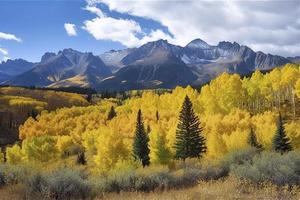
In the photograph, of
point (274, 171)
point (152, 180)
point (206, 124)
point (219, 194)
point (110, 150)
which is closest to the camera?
point (219, 194)

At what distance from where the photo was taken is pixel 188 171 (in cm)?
2191

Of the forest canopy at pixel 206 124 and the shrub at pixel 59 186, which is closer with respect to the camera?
the shrub at pixel 59 186

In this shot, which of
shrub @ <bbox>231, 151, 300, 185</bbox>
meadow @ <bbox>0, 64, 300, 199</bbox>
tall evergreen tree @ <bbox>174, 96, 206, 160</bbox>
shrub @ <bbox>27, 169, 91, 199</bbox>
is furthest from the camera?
tall evergreen tree @ <bbox>174, 96, 206, 160</bbox>

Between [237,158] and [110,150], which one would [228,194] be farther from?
[110,150]

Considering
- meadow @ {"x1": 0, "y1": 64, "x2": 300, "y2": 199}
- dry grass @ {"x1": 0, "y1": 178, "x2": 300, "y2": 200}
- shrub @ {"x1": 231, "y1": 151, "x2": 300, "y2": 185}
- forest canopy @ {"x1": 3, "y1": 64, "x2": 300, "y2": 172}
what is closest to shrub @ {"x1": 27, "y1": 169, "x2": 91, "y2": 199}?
meadow @ {"x1": 0, "y1": 64, "x2": 300, "y2": 199}

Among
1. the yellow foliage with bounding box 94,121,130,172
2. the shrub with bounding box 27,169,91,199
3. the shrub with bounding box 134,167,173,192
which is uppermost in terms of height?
the shrub with bounding box 27,169,91,199

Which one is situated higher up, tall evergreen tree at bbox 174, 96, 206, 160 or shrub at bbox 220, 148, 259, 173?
shrub at bbox 220, 148, 259, 173

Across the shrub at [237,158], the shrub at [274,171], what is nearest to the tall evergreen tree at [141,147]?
the shrub at [237,158]

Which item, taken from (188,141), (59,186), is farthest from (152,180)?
(188,141)

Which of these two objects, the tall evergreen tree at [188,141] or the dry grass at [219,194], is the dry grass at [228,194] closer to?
the dry grass at [219,194]

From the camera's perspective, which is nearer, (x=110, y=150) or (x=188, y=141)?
(x=110, y=150)

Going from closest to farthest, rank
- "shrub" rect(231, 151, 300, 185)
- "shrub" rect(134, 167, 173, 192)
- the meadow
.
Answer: the meadow < "shrub" rect(231, 151, 300, 185) < "shrub" rect(134, 167, 173, 192)

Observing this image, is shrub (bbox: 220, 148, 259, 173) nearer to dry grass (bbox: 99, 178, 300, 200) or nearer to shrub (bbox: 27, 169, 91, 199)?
dry grass (bbox: 99, 178, 300, 200)

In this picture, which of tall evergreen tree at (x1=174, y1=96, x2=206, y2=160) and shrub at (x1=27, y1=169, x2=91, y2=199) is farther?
tall evergreen tree at (x1=174, y1=96, x2=206, y2=160)
